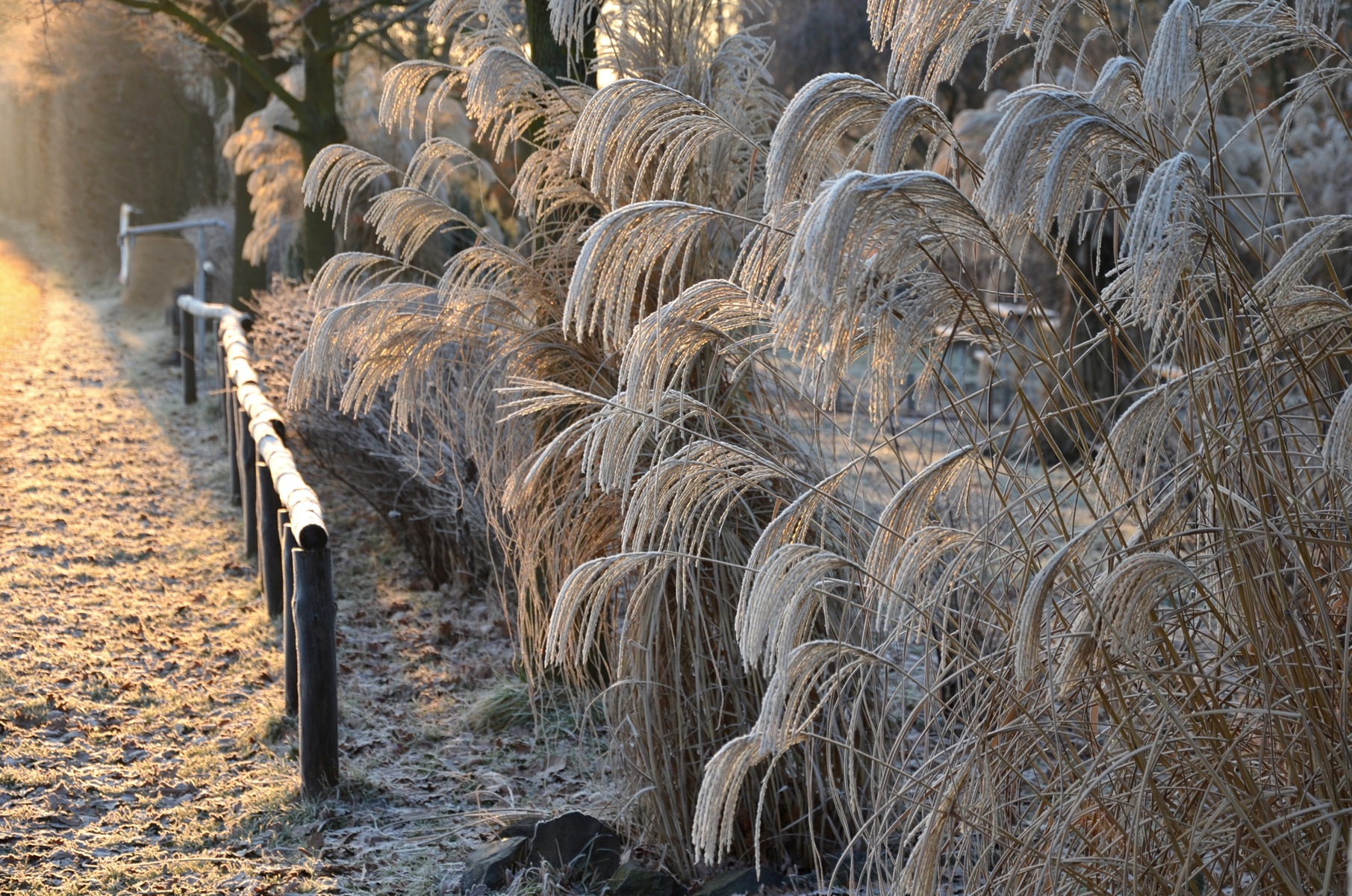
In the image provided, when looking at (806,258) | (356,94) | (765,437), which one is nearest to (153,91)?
(356,94)

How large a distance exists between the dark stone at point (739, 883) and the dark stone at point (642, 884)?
6 cm

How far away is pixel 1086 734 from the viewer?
2076mm

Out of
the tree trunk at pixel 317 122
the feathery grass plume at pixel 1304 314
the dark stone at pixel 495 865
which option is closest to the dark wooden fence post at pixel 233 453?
the tree trunk at pixel 317 122

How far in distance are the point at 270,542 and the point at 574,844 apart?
3.06 metres

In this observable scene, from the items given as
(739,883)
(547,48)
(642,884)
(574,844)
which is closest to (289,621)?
(574,844)

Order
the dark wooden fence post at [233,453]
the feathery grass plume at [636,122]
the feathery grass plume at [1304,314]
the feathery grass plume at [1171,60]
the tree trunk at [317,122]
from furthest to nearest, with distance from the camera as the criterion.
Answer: the tree trunk at [317,122], the dark wooden fence post at [233,453], the feathery grass plume at [636,122], the feathery grass plume at [1304,314], the feathery grass plume at [1171,60]

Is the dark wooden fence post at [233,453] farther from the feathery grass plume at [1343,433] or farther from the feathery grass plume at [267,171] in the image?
the feathery grass plume at [1343,433]

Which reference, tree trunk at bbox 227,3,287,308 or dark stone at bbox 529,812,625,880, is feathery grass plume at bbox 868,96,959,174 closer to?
dark stone at bbox 529,812,625,880

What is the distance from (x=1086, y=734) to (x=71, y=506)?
7258 mm

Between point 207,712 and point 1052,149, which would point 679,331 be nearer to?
point 1052,149

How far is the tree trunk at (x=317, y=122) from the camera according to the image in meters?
10.4

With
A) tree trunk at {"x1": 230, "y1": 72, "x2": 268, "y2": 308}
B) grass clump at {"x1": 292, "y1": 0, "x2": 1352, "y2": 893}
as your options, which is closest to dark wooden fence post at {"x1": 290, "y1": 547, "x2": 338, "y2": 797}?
grass clump at {"x1": 292, "y1": 0, "x2": 1352, "y2": 893}

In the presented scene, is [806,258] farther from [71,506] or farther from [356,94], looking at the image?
[356,94]

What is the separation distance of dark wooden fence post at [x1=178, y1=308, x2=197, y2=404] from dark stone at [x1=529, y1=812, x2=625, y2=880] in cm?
882
